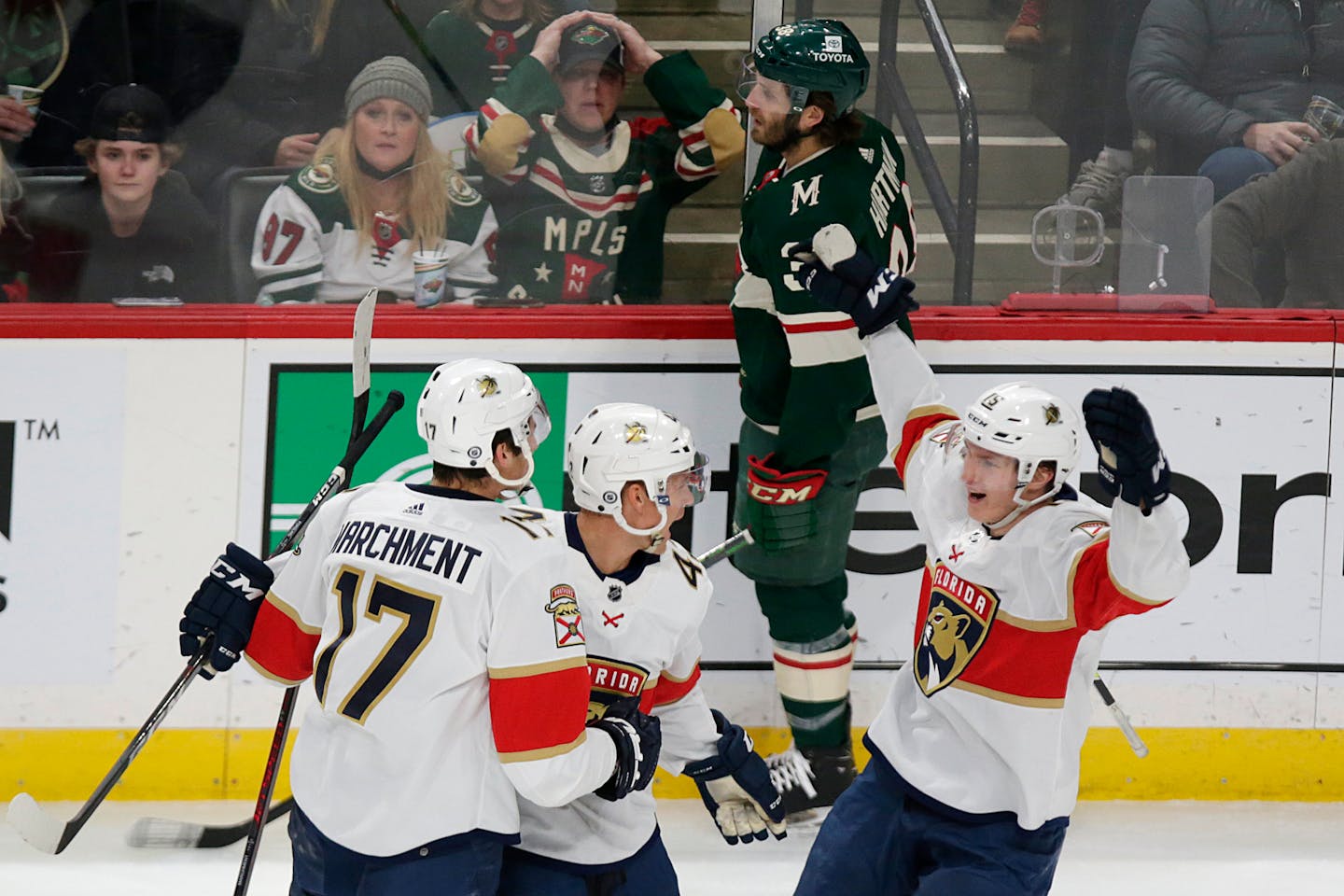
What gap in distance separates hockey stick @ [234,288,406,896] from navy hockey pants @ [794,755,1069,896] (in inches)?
37.8

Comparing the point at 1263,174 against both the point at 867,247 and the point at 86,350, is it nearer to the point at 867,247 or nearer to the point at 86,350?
the point at 867,247

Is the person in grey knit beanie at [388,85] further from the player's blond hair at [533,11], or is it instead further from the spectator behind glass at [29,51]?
the spectator behind glass at [29,51]

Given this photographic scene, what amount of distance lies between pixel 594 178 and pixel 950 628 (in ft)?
6.24

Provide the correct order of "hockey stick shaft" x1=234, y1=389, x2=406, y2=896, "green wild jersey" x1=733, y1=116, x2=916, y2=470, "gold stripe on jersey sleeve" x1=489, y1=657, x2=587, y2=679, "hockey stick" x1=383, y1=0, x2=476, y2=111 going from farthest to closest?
"hockey stick" x1=383, y1=0, x2=476, y2=111 < "green wild jersey" x1=733, y1=116, x2=916, y2=470 < "hockey stick shaft" x1=234, y1=389, x2=406, y2=896 < "gold stripe on jersey sleeve" x1=489, y1=657, x2=587, y2=679

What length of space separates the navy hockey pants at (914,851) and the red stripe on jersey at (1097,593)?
15.0 inches

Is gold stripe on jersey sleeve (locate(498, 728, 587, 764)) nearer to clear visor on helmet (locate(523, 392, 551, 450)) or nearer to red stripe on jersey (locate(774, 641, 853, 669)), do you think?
clear visor on helmet (locate(523, 392, 551, 450))

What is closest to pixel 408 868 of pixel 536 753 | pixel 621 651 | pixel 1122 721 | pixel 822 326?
pixel 536 753

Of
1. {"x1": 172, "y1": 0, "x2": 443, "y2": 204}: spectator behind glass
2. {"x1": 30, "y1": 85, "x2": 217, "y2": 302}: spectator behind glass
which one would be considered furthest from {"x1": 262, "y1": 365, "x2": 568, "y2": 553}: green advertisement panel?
{"x1": 172, "y1": 0, "x2": 443, "y2": 204}: spectator behind glass

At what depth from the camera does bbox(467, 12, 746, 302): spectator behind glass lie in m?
4.44

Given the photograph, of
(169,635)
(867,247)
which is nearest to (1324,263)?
(867,247)

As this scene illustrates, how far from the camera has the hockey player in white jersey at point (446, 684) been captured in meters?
2.55

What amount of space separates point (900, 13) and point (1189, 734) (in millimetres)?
1962

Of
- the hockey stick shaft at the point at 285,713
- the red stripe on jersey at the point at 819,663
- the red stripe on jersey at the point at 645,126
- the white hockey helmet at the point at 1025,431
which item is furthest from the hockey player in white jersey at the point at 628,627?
the red stripe on jersey at the point at 645,126

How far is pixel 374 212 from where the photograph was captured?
175 inches
